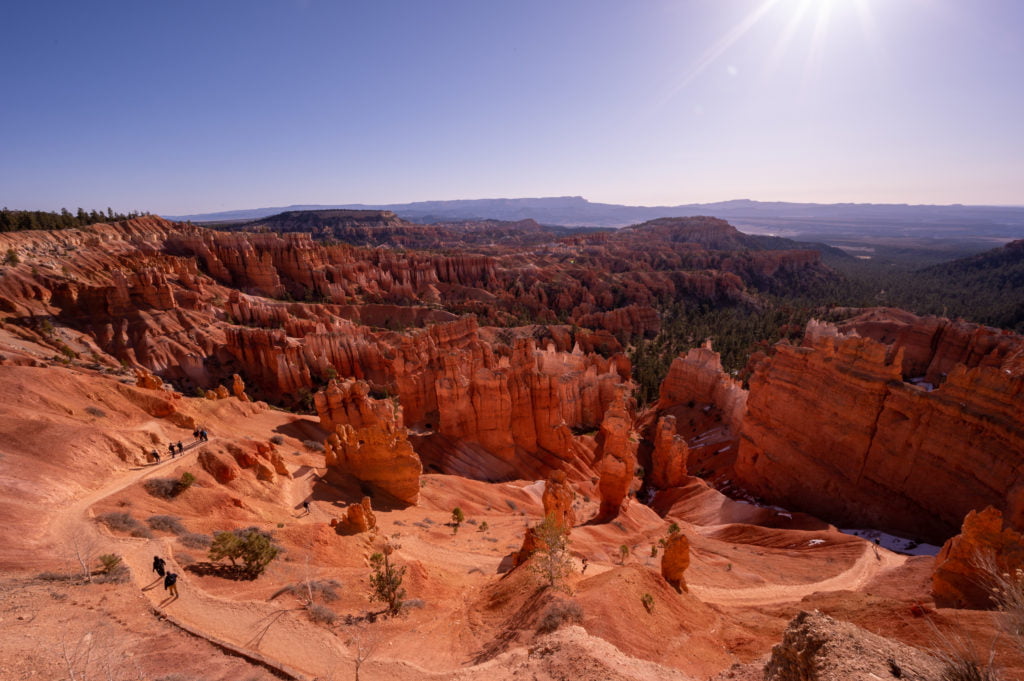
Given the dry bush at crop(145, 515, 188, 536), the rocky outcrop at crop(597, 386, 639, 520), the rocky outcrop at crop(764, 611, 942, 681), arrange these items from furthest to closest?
the rocky outcrop at crop(597, 386, 639, 520) < the dry bush at crop(145, 515, 188, 536) < the rocky outcrop at crop(764, 611, 942, 681)

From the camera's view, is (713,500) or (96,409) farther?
(713,500)

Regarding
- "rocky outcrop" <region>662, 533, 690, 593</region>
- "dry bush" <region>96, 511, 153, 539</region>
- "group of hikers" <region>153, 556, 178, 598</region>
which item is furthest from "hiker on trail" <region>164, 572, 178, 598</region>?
"rocky outcrop" <region>662, 533, 690, 593</region>

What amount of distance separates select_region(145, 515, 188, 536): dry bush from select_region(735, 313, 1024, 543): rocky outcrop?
2978 cm

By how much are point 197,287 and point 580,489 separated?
5382 cm

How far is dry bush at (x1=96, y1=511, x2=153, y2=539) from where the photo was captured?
13164 millimetres

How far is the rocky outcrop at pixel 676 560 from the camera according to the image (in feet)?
51.4

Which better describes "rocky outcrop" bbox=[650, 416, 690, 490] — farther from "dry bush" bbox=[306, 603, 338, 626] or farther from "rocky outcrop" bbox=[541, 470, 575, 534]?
"dry bush" bbox=[306, 603, 338, 626]

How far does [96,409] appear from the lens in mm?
20438

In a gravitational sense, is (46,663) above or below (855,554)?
above

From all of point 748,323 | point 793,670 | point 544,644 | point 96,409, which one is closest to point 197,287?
point 96,409

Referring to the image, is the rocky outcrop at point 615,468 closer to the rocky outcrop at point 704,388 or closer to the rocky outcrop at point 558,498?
the rocky outcrop at point 558,498

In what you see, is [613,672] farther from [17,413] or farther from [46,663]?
[17,413]

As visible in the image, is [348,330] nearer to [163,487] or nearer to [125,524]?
[163,487]

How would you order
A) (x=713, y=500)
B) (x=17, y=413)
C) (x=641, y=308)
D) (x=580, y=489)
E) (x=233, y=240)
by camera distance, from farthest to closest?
(x=641, y=308) → (x=233, y=240) → (x=580, y=489) → (x=713, y=500) → (x=17, y=413)
